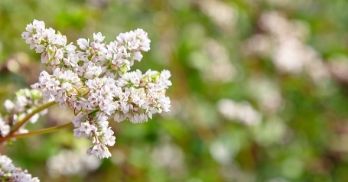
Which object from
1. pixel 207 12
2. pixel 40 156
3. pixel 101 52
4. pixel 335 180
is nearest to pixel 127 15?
pixel 207 12

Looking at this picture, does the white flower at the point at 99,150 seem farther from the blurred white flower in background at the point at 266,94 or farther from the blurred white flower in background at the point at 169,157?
the blurred white flower in background at the point at 266,94

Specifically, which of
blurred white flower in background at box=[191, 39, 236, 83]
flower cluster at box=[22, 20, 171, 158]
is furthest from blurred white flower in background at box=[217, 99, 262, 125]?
flower cluster at box=[22, 20, 171, 158]

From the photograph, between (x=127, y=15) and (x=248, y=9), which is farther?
(x=248, y=9)

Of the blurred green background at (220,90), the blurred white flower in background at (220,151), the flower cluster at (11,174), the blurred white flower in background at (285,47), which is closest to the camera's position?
the flower cluster at (11,174)

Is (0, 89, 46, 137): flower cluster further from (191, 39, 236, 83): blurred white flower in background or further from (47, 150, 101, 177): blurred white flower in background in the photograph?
(191, 39, 236, 83): blurred white flower in background

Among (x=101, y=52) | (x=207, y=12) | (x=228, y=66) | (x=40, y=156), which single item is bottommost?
(x=101, y=52)

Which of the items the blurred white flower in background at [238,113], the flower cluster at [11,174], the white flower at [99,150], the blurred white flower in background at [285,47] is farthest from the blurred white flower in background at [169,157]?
the white flower at [99,150]

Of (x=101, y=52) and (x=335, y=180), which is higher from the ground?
(x=335, y=180)

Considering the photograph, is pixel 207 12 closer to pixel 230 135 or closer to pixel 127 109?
pixel 230 135
